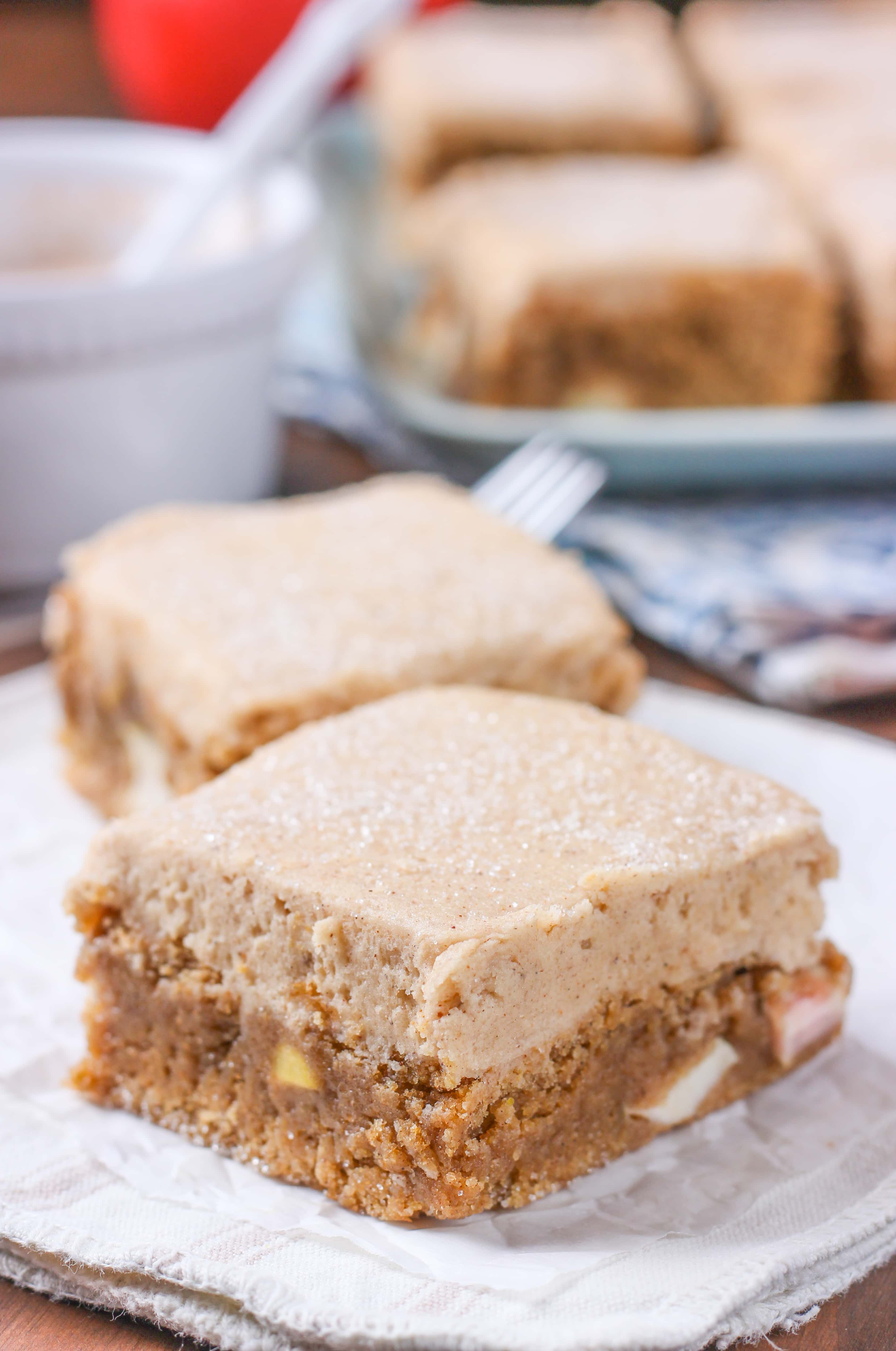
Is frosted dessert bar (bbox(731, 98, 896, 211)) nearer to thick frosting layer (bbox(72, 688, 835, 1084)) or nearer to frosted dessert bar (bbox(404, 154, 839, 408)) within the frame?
frosted dessert bar (bbox(404, 154, 839, 408))

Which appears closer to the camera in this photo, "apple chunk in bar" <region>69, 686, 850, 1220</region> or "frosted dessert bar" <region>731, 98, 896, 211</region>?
"apple chunk in bar" <region>69, 686, 850, 1220</region>

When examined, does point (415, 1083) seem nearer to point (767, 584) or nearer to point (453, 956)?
point (453, 956)

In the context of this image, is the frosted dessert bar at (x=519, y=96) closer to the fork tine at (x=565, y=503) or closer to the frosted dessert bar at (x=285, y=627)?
the fork tine at (x=565, y=503)

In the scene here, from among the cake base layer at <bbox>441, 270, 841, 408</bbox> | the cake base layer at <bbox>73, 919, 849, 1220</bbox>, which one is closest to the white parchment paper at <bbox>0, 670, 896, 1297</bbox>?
the cake base layer at <bbox>73, 919, 849, 1220</bbox>

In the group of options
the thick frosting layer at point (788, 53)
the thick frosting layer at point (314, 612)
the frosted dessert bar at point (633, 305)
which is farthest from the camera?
the thick frosting layer at point (788, 53)

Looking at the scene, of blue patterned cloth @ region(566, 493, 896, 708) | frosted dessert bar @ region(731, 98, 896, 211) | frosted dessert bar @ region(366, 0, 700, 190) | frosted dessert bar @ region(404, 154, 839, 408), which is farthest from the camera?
frosted dessert bar @ region(366, 0, 700, 190)

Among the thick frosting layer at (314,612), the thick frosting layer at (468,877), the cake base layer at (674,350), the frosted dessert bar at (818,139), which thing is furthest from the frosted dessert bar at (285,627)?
the frosted dessert bar at (818,139)

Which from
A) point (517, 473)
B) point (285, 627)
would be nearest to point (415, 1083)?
point (285, 627)
